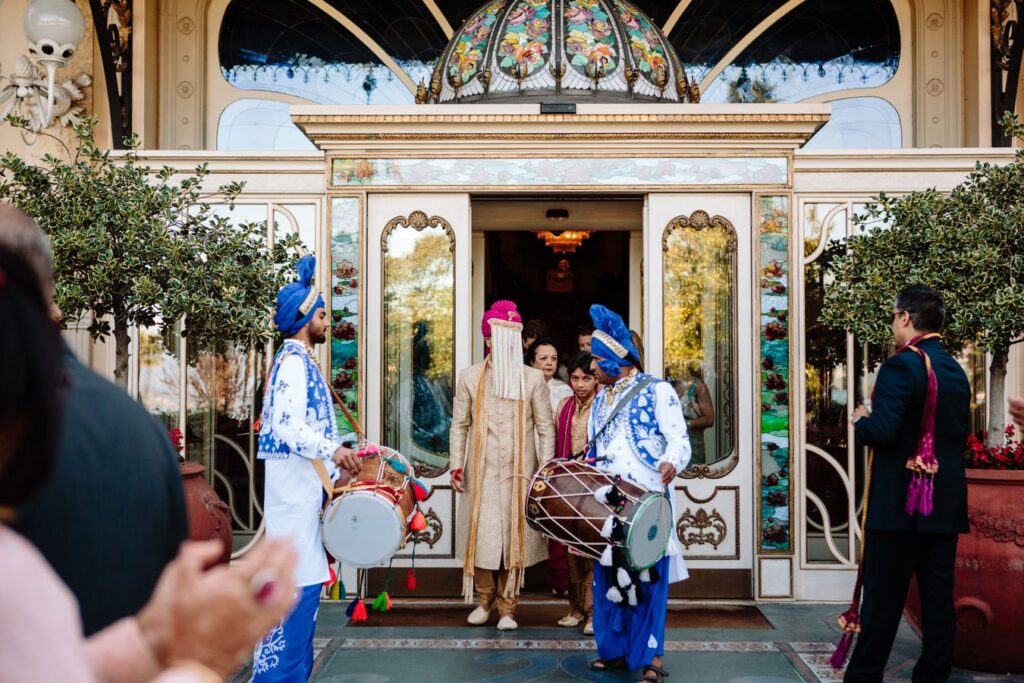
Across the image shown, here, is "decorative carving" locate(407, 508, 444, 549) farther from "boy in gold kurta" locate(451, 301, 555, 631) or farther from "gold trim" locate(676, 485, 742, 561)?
"gold trim" locate(676, 485, 742, 561)

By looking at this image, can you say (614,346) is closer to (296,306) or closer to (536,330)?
(296,306)

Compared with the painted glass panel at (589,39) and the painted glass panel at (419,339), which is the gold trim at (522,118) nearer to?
the painted glass panel at (589,39)

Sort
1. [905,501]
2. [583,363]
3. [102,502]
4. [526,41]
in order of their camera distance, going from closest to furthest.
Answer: [102,502]
[905,501]
[583,363]
[526,41]

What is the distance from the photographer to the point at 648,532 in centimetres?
512

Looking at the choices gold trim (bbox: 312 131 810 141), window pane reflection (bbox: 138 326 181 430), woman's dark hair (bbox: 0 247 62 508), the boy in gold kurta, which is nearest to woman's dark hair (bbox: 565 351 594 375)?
the boy in gold kurta

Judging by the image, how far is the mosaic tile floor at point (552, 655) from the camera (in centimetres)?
556

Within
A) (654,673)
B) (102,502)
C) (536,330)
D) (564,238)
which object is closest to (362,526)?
(654,673)

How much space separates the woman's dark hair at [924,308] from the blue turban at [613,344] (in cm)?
143

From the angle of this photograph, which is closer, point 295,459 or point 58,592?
point 58,592

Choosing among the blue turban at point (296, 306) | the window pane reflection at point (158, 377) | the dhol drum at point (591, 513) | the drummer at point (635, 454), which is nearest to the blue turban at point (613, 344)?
the drummer at point (635, 454)

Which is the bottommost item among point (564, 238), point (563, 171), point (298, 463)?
point (298, 463)

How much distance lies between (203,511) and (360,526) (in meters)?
1.76

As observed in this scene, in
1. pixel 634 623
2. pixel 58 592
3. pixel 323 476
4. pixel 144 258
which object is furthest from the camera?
pixel 144 258

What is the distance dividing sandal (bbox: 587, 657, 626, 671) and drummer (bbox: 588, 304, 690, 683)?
3.4 inches
